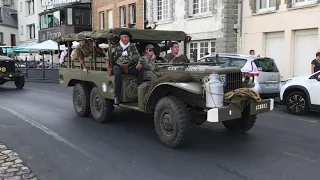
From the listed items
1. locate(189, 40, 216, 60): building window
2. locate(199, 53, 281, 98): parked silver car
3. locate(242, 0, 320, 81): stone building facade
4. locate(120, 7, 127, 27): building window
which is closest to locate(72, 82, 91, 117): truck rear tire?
locate(199, 53, 281, 98): parked silver car

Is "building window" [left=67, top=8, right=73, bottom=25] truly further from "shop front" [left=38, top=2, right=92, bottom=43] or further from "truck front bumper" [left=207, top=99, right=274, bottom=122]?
"truck front bumper" [left=207, top=99, right=274, bottom=122]

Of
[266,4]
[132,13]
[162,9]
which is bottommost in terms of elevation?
[266,4]

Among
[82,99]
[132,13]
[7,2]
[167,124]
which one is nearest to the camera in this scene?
[167,124]

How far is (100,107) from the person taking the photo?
8266 mm

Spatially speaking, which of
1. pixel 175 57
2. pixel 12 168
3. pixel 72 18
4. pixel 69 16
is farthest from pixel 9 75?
pixel 69 16

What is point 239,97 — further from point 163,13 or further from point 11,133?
point 163,13

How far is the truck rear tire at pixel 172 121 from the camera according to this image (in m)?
5.83

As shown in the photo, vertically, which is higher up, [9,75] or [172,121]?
[9,75]

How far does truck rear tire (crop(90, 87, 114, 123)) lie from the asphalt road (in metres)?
0.21

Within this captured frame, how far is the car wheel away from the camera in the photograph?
32.1 feet

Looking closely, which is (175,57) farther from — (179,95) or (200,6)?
(200,6)

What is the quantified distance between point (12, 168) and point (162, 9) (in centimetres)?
1882

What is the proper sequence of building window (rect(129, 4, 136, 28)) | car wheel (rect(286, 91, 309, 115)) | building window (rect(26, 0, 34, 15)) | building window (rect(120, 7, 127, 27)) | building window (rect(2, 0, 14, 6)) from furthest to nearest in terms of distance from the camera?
1. building window (rect(2, 0, 14, 6))
2. building window (rect(26, 0, 34, 15))
3. building window (rect(120, 7, 127, 27))
4. building window (rect(129, 4, 136, 28))
5. car wheel (rect(286, 91, 309, 115))

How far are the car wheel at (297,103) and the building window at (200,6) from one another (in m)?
10.00
